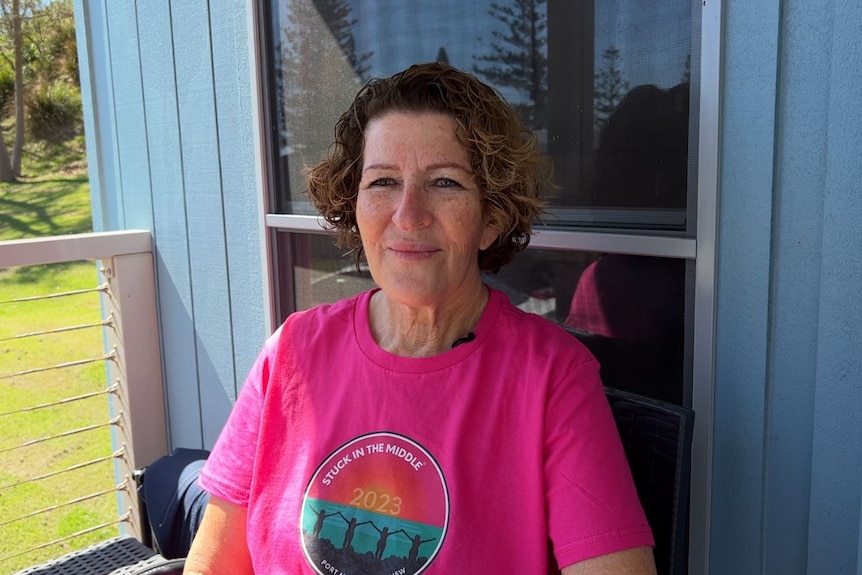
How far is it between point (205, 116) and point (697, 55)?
Answer: 1720mm

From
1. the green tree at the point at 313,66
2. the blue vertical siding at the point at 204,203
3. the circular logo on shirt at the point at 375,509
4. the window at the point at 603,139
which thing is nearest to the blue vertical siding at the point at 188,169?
the blue vertical siding at the point at 204,203

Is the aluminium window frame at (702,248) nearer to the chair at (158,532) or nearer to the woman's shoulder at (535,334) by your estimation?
the woman's shoulder at (535,334)

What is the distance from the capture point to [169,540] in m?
2.18

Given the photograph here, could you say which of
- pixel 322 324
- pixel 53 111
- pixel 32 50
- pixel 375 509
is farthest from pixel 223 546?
pixel 32 50

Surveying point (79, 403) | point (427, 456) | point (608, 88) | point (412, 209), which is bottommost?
point (79, 403)

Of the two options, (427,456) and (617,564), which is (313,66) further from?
(617,564)

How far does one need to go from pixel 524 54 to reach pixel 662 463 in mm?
906

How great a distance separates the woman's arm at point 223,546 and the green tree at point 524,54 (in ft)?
3.38

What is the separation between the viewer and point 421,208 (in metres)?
1.40

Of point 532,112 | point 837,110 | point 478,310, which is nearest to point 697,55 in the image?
point 837,110

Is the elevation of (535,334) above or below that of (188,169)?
below

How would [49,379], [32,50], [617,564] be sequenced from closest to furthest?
[617,564]
[49,379]
[32,50]

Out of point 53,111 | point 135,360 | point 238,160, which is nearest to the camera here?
point 238,160

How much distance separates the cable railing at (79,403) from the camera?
271 centimetres
